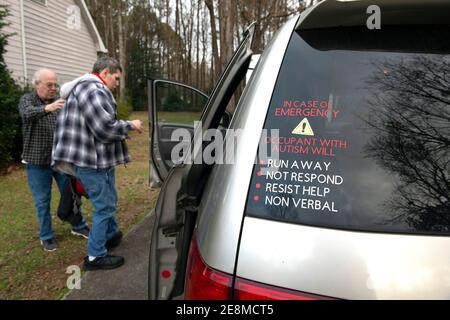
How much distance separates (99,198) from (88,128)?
0.64m

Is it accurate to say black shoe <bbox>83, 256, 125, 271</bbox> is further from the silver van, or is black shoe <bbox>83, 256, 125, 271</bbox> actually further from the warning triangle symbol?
the warning triangle symbol

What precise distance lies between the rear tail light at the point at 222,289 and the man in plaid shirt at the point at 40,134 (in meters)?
2.89

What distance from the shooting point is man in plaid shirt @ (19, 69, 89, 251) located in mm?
3592

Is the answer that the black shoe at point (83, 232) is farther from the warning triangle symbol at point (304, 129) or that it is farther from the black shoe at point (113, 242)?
the warning triangle symbol at point (304, 129)

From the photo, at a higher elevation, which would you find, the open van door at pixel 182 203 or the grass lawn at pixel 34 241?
the open van door at pixel 182 203

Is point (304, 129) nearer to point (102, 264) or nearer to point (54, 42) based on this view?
point (102, 264)

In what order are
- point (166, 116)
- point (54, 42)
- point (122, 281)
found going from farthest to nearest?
point (54, 42) → point (166, 116) → point (122, 281)

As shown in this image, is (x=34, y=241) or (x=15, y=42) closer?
(x=34, y=241)

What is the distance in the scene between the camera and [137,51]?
3316 cm

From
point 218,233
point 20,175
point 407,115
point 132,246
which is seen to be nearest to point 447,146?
point 407,115

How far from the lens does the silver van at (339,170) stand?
1065mm

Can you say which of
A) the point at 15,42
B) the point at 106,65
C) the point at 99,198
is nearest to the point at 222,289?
the point at 99,198

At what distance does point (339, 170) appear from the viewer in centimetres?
120

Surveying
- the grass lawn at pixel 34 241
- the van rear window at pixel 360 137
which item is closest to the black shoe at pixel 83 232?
the grass lawn at pixel 34 241
